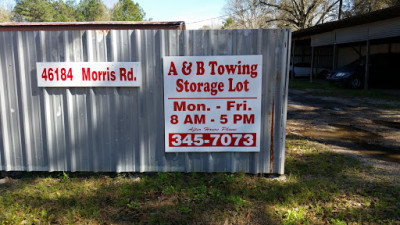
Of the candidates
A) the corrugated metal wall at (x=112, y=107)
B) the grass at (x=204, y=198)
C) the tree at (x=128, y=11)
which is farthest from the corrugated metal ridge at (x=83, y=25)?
the tree at (x=128, y=11)

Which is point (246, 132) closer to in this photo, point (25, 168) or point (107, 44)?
point (107, 44)

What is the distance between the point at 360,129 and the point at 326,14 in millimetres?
39371

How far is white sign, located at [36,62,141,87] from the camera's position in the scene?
3.90 meters

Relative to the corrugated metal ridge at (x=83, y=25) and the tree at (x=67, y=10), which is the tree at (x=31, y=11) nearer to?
the tree at (x=67, y=10)

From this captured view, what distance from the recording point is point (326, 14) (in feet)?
137

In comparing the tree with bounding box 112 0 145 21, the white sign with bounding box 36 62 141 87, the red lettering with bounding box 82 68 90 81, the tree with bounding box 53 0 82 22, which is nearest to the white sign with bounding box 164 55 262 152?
the white sign with bounding box 36 62 141 87

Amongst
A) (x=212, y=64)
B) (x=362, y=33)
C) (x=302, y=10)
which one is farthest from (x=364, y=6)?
(x=212, y=64)

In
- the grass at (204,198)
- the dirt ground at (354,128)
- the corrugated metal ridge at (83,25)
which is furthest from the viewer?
the corrugated metal ridge at (83,25)

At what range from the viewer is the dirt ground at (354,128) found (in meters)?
5.37

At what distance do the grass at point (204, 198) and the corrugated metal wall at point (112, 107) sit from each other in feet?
0.61

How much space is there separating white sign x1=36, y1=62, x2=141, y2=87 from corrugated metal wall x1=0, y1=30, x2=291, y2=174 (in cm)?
8

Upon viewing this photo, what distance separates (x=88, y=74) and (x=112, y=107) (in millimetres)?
514

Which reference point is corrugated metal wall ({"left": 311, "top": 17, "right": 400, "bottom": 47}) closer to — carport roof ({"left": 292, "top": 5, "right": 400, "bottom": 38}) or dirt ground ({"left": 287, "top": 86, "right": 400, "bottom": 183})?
carport roof ({"left": 292, "top": 5, "right": 400, "bottom": 38})

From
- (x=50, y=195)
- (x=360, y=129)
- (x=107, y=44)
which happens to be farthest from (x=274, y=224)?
(x=360, y=129)
